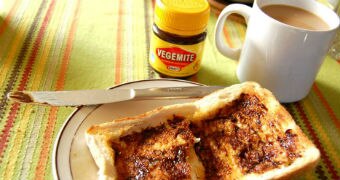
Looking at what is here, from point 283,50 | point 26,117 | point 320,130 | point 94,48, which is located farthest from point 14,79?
point 320,130

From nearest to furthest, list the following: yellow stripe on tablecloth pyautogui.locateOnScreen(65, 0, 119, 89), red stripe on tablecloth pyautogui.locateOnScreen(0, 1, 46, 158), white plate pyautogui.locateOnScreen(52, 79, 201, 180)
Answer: white plate pyautogui.locateOnScreen(52, 79, 201, 180) → red stripe on tablecloth pyautogui.locateOnScreen(0, 1, 46, 158) → yellow stripe on tablecloth pyautogui.locateOnScreen(65, 0, 119, 89)

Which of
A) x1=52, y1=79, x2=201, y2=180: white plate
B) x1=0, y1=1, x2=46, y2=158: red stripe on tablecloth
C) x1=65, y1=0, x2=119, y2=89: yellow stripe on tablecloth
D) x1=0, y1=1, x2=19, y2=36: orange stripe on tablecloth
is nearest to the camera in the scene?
x1=52, y1=79, x2=201, y2=180: white plate

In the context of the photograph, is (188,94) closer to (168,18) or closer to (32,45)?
(168,18)

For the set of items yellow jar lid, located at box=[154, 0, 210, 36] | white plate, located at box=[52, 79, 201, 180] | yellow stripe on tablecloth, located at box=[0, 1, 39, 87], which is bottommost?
yellow stripe on tablecloth, located at box=[0, 1, 39, 87]

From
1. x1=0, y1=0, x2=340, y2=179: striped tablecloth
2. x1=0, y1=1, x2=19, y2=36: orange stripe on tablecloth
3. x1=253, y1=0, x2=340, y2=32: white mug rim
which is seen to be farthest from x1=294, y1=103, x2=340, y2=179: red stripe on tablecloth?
x1=0, y1=1, x2=19, y2=36: orange stripe on tablecloth

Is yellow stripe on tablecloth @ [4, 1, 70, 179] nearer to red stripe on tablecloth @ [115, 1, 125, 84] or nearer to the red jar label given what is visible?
red stripe on tablecloth @ [115, 1, 125, 84]

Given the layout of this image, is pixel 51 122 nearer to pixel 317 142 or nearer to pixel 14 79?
pixel 14 79

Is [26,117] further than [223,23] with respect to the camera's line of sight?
No
